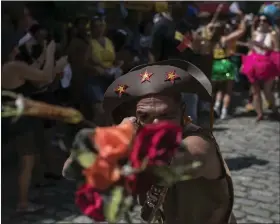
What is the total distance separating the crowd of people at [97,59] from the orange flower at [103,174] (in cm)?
152

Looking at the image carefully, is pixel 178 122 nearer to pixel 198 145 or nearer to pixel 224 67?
pixel 198 145

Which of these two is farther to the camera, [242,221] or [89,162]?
[242,221]

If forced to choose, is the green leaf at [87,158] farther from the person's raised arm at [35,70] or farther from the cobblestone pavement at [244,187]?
the cobblestone pavement at [244,187]

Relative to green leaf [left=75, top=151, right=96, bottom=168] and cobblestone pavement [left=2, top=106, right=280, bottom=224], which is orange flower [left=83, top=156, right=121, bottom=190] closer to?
green leaf [left=75, top=151, right=96, bottom=168]

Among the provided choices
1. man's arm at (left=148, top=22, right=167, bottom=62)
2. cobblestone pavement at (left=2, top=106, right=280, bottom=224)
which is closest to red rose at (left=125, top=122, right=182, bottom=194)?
Answer: cobblestone pavement at (left=2, top=106, right=280, bottom=224)

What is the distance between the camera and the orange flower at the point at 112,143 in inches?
45.6

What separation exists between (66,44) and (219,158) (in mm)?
4346

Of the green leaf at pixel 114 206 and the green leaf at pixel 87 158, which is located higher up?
the green leaf at pixel 87 158

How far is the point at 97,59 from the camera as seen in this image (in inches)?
230

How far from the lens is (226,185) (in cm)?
215

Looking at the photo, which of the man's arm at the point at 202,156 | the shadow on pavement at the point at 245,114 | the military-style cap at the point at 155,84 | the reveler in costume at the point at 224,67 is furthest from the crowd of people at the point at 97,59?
the man's arm at the point at 202,156

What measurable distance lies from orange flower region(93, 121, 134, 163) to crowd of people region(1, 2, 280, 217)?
58.1 inches

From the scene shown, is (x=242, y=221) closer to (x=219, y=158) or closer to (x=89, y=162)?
(x=219, y=158)

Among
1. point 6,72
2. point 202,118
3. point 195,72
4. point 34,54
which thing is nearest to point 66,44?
point 34,54
